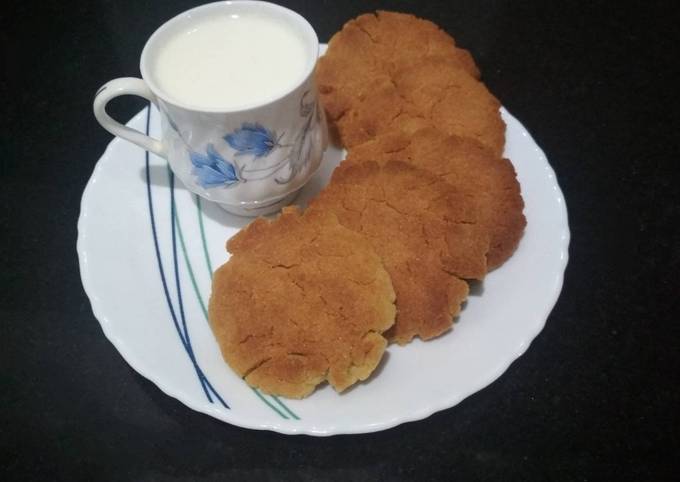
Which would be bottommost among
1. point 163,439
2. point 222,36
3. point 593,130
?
point 163,439

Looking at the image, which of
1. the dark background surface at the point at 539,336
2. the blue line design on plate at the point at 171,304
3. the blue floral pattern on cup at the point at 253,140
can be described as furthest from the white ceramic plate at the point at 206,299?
the blue floral pattern on cup at the point at 253,140

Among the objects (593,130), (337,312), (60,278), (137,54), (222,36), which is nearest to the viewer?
(337,312)

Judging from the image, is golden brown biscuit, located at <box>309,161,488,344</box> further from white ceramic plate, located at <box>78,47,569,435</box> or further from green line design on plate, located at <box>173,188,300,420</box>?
green line design on plate, located at <box>173,188,300,420</box>

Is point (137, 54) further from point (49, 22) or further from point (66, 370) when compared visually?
point (66, 370)

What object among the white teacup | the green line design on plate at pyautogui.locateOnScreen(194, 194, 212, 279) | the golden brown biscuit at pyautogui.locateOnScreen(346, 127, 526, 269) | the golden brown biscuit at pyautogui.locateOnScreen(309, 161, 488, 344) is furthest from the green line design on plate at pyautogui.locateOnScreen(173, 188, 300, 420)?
the golden brown biscuit at pyautogui.locateOnScreen(346, 127, 526, 269)

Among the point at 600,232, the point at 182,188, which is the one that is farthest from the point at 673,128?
the point at 182,188

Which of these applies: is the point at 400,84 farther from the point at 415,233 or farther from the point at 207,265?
the point at 207,265
